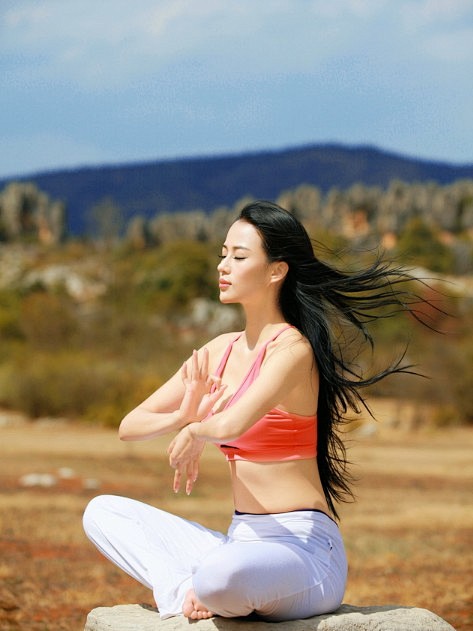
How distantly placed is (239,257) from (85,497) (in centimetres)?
820

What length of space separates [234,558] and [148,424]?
0.56 meters

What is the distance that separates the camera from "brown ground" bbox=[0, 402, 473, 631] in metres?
6.29

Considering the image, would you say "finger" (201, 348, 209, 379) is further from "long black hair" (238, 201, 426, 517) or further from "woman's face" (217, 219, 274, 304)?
"long black hair" (238, 201, 426, 517)

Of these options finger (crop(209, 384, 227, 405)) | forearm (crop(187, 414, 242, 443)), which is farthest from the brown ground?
forearm (crop(187, 414, 242, 443))

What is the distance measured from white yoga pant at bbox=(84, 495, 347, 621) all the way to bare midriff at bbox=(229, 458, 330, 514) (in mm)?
32

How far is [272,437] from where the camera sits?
3326mm

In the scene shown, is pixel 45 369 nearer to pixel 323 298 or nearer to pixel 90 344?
pixel 90 344

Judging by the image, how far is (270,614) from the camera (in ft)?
10.5

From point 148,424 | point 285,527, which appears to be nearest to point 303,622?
point 285,527

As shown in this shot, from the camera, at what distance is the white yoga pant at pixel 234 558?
10.1 feet

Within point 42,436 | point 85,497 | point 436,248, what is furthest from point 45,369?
point 436,248

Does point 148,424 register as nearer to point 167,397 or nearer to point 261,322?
point 167,397

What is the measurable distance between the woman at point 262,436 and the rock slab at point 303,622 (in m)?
0.04

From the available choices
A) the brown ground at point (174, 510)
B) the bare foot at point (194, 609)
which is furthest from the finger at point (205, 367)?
the brown ground at point (174, 510)
